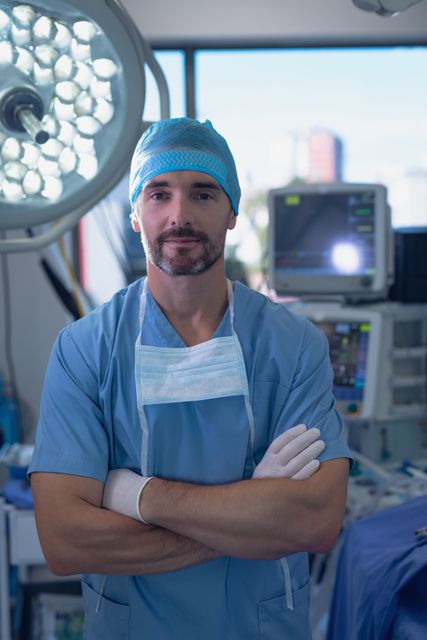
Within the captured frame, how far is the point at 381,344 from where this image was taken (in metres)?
2.10

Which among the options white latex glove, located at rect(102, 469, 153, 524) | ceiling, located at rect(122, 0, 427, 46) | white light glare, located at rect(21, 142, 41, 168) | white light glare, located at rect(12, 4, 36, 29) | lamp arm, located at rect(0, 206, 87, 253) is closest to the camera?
white light glare, located at rect(12, 4, 36, 29)

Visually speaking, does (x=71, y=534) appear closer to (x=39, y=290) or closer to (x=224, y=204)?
(x=224, y=204)

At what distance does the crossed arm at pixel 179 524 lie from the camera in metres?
1.07

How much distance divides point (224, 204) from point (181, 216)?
0.10 metres

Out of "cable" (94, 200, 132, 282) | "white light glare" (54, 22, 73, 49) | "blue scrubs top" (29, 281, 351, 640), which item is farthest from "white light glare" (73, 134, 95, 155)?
"cable" (94, 200, 132, 282)

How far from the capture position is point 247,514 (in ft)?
3.50

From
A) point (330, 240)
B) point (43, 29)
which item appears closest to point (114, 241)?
point (330, 240)

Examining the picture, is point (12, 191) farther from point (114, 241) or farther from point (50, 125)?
point (114, 241)

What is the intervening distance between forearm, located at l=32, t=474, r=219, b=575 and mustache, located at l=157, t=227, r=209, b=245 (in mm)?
443

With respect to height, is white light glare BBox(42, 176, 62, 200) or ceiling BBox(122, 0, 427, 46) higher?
ceiling BBox(122, 0, 427, 46)

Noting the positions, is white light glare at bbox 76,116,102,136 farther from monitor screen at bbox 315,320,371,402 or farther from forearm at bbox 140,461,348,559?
monitor screen at bbox 315,320,371,402

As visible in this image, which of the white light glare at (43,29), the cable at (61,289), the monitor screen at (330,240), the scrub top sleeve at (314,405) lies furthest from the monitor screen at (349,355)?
the white light glare at (43,29)

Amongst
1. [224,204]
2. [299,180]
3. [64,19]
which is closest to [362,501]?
[224,204]

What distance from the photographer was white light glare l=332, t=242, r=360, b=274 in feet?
7.14
